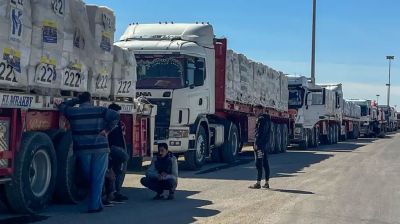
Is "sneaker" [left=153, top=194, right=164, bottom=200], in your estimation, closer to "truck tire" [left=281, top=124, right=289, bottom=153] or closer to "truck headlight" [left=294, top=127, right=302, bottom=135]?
"truck tire" [left=281, top=124, right=289, bottom=153]

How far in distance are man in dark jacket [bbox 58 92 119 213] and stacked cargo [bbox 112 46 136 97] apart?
240 cm

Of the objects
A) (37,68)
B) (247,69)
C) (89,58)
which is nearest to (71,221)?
(37,68)

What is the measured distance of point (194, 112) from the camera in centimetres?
1645

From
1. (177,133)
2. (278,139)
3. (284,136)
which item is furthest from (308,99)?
(177,133)

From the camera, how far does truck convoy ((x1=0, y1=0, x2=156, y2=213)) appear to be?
820 cm

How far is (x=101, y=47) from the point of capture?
10961 millimetres

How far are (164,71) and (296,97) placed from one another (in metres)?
16.5

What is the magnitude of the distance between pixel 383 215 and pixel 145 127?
5214 mm

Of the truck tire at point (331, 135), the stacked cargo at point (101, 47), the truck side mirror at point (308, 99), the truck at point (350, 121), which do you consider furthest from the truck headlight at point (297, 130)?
the stacked cargo at point (101, 47)

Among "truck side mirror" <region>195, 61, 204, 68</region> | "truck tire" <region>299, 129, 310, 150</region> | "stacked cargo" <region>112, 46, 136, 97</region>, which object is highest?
"truck side mirror" <region>195, 61, 204, 68</region>

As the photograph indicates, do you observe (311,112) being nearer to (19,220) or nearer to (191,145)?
(191,145)

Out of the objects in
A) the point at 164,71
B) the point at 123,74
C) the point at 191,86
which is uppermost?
the point at 164,71

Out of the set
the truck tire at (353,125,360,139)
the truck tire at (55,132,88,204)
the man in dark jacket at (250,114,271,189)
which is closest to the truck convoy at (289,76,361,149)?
the truck tire at (353,125,360,139)

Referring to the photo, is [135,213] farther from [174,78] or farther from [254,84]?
[254,84]
